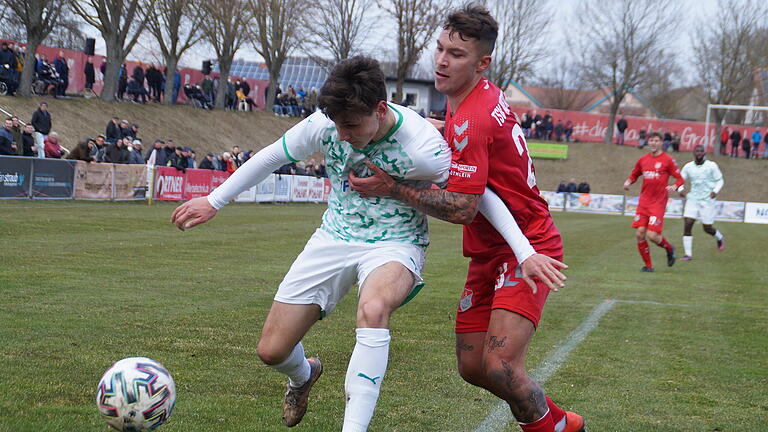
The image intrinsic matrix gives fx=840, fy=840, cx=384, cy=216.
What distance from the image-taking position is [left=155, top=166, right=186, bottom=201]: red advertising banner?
2423 cm

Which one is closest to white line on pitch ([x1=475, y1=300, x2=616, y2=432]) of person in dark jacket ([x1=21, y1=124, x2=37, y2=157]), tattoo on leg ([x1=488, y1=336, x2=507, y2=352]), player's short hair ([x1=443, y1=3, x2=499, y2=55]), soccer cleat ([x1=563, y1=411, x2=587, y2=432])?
soccer cleat ([x1=563, y1=411, x2=587, y2=432])

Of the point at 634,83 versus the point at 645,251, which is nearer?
the point at 645,251

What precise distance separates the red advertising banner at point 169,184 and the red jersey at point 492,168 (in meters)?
20.7

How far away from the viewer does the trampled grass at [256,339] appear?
512 cm

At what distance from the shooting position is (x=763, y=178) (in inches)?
2141

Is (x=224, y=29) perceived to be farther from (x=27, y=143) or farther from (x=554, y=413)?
(x=554, y=413)

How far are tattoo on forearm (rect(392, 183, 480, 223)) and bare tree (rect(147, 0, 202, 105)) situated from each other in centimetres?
3649

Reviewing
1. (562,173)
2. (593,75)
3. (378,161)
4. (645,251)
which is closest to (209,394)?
(378,161)

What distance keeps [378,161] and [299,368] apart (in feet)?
4.23

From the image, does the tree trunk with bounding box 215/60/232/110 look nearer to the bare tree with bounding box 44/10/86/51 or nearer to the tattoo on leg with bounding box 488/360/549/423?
the bare tree with bounding box 44/10/86/51

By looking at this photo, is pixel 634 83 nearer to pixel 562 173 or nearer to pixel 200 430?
pixel 562 173

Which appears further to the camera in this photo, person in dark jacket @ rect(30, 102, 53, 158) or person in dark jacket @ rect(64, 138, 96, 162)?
person in dark jacket @ rect(30, 102, 53, 158)

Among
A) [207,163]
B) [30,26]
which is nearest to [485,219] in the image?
[207,163]

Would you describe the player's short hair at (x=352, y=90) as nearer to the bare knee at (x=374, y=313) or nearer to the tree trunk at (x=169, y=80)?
the bare knee at (x=374, y=313)
